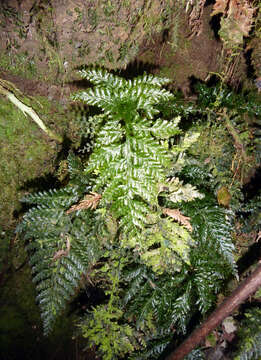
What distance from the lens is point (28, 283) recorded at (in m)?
3.46

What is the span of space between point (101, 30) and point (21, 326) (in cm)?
403

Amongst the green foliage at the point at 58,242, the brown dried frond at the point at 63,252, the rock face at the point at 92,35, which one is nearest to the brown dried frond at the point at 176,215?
the green foliage at the point at 58,242

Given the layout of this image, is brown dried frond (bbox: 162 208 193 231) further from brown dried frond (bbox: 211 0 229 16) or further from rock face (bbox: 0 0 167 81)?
brown dried frond (bbox: 211 0 229 16)

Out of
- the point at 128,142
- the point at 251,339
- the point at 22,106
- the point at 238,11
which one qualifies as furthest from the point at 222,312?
the point at 238,11

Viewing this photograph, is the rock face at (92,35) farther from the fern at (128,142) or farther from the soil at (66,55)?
the fern at (128,142)

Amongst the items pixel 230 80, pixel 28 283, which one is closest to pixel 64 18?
pixel 230 80

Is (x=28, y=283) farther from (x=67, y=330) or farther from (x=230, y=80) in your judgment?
(x=230, y=80)

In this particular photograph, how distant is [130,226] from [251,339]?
8.73 ft

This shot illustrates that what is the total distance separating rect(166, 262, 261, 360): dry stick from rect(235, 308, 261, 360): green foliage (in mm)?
752

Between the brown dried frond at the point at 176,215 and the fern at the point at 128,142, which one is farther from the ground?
the fern at the point at 128,142

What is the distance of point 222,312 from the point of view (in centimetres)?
282

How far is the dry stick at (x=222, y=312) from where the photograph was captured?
8.77 feet

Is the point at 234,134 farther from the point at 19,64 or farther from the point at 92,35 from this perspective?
the point at 19,64

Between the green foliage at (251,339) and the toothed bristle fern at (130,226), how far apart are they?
0.89 meters
